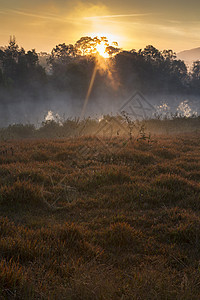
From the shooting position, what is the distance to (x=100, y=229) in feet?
15.1

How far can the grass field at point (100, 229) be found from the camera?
298 cm

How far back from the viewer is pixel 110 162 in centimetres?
878

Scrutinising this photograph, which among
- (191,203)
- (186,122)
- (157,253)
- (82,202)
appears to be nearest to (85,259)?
(157,253)

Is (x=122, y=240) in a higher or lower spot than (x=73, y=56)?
lower

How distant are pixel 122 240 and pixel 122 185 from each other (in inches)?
97.5

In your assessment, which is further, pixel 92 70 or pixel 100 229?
pixel 92 70

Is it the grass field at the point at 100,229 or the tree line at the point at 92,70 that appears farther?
the tree line at the point at 92,70

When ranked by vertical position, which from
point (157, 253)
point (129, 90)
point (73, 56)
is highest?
point (73, 56)

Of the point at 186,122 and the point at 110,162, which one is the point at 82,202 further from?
the point at 186,122

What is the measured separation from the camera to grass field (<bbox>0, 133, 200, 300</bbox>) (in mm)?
2982

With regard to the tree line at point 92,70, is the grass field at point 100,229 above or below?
below

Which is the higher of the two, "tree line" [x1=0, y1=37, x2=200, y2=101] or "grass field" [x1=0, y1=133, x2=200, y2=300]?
"tree line" [x1=0, y1=37, x2=200, y2=101]

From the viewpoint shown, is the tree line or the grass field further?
the tree line

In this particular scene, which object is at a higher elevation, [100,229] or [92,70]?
[92,70]
